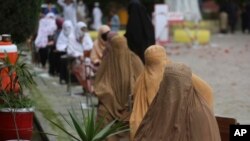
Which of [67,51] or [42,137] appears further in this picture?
[67,51]

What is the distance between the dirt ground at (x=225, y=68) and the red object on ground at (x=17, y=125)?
11.9 ft

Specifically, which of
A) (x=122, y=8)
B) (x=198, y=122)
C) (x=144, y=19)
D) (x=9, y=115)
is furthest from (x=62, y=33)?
(x=122, y=8)

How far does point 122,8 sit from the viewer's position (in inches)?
1470

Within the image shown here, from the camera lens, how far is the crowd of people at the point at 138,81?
18.5 ft

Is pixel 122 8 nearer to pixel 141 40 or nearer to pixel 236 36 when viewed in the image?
pixel 236 36

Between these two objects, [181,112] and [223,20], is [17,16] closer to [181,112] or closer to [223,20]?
[181,112]

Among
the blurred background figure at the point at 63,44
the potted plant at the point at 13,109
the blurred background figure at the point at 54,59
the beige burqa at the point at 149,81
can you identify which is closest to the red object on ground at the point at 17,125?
the potted plant at the point at 13,109

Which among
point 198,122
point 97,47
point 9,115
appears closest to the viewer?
point 198,122

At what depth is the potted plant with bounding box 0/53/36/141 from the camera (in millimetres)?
8478

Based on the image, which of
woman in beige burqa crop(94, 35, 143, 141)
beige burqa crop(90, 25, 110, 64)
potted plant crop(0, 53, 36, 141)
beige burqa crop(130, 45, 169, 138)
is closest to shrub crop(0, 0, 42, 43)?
woman in beige burqa crop(94, 35, 143, 141)

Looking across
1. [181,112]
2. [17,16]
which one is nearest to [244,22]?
[17,16]

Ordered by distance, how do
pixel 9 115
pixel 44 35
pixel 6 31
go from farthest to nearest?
pixel 44 35 → pixel 6 31 → pixel 9 115

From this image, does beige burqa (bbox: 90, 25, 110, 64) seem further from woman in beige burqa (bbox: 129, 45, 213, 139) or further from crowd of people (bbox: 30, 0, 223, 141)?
woman in beige burqa (bbox: 129, 45, 213, 139)

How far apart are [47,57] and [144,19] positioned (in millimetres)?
6030
